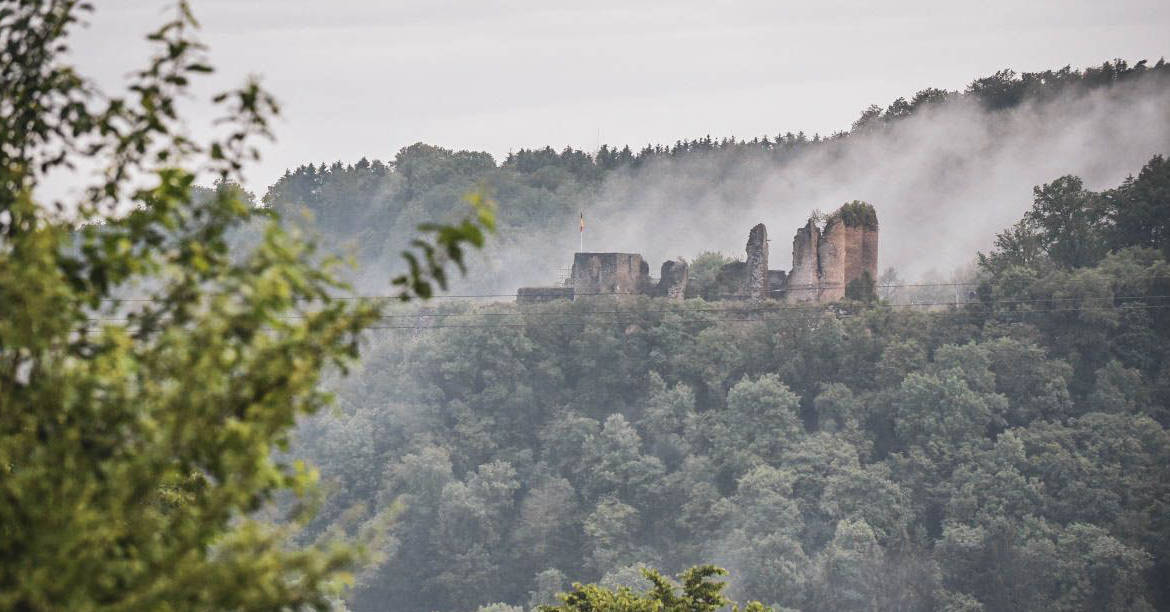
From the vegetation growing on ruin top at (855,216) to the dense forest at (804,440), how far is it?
8.56ft

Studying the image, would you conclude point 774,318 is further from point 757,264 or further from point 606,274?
point 606,274

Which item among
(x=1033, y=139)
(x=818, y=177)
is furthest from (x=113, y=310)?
(x=818, y=177)

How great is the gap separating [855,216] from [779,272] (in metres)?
3.45

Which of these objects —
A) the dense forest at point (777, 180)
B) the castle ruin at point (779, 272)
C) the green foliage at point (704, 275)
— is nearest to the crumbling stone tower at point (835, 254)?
the castle ruin at point (779, 272)

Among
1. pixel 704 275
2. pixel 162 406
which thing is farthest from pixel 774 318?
pixel 162 406

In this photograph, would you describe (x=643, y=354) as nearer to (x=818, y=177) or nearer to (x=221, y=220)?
(x=818, y=177)

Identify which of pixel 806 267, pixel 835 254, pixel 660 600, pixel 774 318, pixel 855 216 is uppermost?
pixel 855 216

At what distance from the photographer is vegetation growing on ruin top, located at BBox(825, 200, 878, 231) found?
2228 inches

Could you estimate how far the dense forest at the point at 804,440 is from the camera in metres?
46.5

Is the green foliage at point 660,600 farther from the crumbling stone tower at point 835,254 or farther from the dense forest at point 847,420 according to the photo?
the crumbling stone tower at point 835,254

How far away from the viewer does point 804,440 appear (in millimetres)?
52844

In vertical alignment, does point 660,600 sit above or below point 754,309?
below

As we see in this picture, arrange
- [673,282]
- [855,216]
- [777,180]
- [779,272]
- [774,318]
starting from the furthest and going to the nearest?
[777,180] → [673,282] → [779,272] → [774,318] → [855,216]

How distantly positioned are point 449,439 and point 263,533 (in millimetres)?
55589
